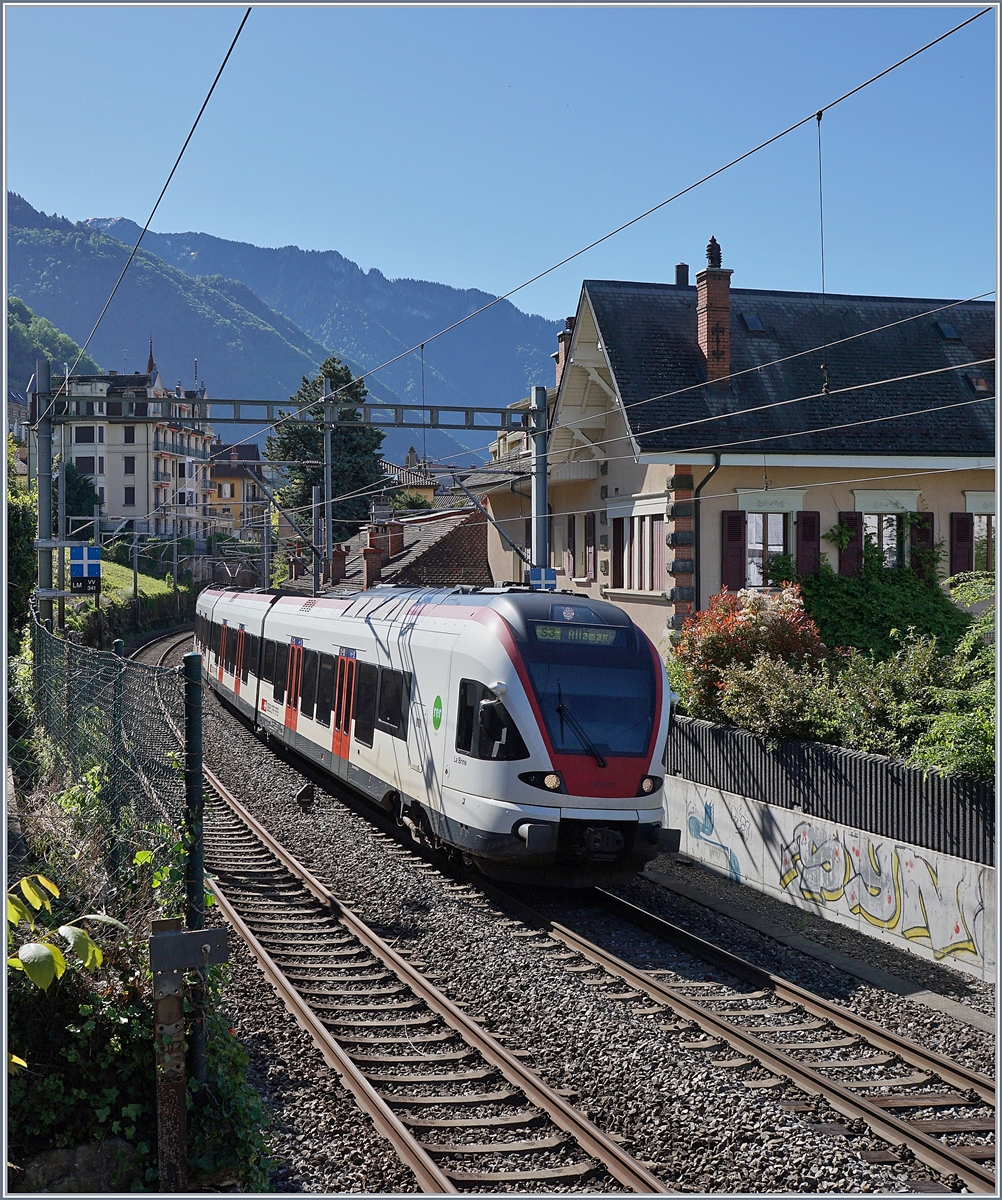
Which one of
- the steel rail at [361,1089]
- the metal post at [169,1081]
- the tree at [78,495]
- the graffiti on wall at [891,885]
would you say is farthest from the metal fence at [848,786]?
the tree at [78,495]

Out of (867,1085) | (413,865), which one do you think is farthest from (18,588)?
(867,1085)

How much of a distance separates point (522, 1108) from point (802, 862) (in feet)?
21.6

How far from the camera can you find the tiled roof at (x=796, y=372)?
79.2ft

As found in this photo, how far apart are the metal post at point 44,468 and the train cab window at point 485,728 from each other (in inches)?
498

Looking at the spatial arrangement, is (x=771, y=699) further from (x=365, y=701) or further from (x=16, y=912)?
(x=16, y=912)

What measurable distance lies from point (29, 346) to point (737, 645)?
5223 inches

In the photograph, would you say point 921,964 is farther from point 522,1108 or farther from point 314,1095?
point 314,1095

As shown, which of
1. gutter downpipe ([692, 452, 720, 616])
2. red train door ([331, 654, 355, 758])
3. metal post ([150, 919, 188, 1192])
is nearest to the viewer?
metal post ([150, 919, 188, 1192])

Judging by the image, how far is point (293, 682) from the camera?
21.3m

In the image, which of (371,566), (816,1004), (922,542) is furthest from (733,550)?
(371,566)

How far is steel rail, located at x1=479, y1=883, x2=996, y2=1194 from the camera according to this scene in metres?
6.68

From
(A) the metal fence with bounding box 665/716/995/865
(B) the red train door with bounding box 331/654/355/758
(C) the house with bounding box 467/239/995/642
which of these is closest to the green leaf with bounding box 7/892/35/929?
(A) the metal fence with bounding box 665/716/995/865

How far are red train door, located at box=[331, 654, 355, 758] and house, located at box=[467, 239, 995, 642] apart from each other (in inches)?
315

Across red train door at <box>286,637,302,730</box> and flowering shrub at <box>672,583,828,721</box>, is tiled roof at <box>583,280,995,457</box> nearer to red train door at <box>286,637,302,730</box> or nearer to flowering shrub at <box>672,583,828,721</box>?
flowering shrub at <box>672,583,828,721</box>
